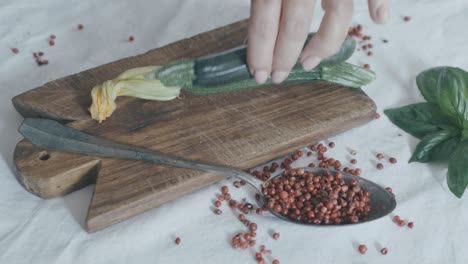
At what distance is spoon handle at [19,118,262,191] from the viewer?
1.83 m

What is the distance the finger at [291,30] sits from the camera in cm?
164

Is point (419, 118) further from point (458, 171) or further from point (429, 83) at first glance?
point (458, 171)

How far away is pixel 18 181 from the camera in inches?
74.4

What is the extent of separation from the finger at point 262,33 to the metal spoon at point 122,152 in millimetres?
341

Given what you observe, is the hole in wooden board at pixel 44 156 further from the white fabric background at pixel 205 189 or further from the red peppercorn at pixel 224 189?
the red peppercorn at pixel 224 189

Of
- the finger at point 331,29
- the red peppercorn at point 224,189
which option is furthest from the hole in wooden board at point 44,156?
the finger at point 331,29

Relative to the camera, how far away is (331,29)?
172cm

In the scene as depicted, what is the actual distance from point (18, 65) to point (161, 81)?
0.69 m

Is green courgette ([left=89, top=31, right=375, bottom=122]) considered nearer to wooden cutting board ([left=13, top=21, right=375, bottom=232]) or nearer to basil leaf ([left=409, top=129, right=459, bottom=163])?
wooden cutting board ([left=13, top=21, right=375, bottom=232])

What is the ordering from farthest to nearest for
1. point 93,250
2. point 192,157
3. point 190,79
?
point 190,79 → point 192,157 → point 93,250

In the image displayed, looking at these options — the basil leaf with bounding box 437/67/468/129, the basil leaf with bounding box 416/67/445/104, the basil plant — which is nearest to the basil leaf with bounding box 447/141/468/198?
the basil plant

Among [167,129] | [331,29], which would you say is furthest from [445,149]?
[167,129]

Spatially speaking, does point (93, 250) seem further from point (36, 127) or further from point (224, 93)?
point (224, 93)

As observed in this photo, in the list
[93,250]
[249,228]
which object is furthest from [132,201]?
[249,228]
